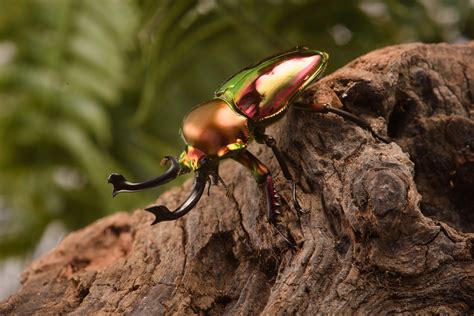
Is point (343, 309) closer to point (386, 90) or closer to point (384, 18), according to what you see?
point (386, 90)

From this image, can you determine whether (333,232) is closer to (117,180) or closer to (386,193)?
(386,193)

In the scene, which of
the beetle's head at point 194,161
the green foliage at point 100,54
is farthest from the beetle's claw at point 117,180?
the green foliage at point 100,54

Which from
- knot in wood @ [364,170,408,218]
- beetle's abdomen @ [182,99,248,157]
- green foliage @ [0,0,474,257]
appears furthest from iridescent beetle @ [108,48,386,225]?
green foliage @ [0,0,474,257]

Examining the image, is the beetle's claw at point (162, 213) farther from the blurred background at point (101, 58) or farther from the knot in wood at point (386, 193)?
the blurred background at point (101, 58)

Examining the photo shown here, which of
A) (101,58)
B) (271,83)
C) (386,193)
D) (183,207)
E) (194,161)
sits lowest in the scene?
(386,193)

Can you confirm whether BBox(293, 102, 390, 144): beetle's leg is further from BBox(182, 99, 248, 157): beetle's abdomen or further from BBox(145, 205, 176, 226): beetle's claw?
BBox(145, 205, 176, 226): beetle's claw

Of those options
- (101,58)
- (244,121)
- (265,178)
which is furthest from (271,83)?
(101,58)
